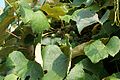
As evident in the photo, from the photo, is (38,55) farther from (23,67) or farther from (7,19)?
(7,19)

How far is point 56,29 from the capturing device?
42.0 inches

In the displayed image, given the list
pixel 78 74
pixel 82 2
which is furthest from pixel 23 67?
pixel 82 2

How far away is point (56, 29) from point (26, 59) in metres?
0.16

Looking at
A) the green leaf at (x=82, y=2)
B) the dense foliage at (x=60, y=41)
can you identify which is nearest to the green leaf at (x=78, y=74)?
the dense foliage at (x=60, y=41)

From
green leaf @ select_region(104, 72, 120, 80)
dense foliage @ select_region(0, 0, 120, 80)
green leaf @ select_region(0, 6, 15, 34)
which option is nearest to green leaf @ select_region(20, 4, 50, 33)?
dense foliage @ select_region(0, 0, 120, 80)

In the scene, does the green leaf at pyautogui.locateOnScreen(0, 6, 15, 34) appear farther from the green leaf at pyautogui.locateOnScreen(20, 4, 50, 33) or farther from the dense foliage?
the green leaf at pyautogui.locateOnScreen(20, 4, 50, 33)

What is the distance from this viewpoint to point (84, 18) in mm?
938

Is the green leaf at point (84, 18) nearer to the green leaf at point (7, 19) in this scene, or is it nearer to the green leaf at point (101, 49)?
the green leaf at point (101, 49)

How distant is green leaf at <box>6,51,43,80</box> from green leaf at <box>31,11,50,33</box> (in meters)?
0.09

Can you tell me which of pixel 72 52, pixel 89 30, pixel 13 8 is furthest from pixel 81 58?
pixel 13 8

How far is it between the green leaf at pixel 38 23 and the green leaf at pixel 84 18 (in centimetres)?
8

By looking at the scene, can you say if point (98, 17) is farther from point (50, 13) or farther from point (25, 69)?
point (25, 69)

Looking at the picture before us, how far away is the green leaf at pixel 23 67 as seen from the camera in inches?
35.8

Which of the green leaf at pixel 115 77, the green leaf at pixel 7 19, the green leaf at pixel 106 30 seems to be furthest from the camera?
the green leaf at pixel 7 19
